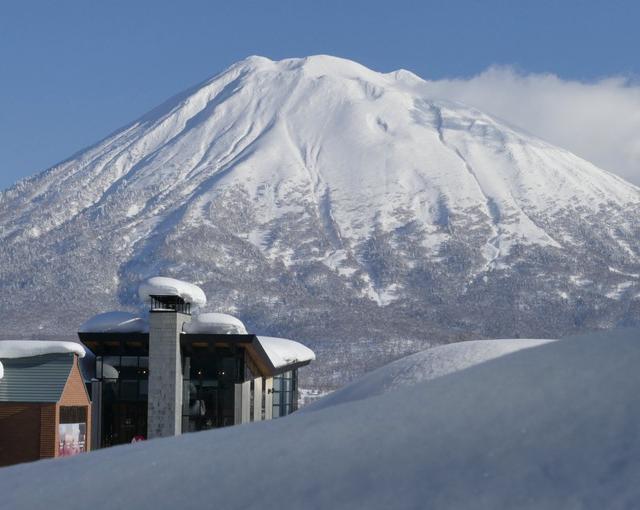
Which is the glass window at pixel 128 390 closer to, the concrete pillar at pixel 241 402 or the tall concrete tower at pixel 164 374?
the tall concrete tower at pixel 164 374

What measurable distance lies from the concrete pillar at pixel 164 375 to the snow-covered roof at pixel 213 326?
763mm

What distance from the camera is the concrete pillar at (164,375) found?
4294cm

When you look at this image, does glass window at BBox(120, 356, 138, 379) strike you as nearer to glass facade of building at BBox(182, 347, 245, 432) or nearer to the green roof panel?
glass facade of building at BBox(182, 347, 245, 432)

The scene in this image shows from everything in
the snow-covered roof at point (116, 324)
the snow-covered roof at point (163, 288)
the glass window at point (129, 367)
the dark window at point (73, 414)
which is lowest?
the dark window at point (73, 414)

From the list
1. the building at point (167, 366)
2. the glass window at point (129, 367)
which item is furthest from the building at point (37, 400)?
the glass window at point (129, 367)

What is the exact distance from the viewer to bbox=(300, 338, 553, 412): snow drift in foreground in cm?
1109

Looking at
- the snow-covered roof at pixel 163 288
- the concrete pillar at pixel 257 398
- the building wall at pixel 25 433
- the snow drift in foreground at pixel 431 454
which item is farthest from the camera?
the concrete pillar at pixel 257 398

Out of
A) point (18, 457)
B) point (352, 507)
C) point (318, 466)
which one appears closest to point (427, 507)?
point (352, 507)

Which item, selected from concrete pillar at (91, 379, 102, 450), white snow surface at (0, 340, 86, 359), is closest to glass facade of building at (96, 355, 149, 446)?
concrete pillar at (91, 379, 102, 450)

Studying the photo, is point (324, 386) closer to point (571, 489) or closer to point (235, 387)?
point (235, 387)

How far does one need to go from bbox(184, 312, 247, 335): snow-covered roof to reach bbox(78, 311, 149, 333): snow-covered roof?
1744mm

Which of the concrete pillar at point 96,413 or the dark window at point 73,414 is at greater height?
the dark window at point 73,414

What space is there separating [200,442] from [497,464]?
2.27 metres

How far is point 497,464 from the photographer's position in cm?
626
